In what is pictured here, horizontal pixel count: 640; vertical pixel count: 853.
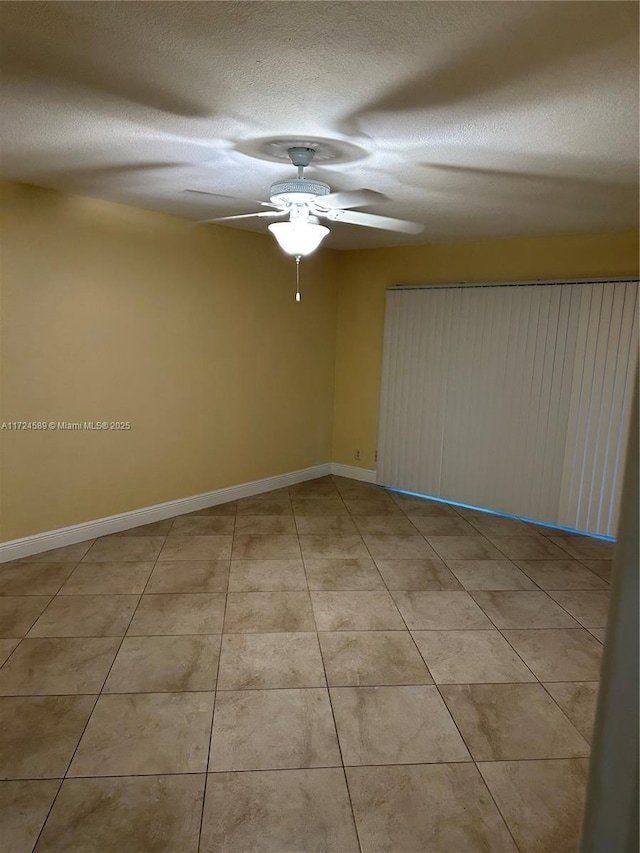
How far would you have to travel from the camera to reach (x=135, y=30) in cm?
159

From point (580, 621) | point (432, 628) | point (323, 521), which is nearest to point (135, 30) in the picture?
point (432, 628)

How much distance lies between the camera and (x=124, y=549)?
3.96 metres

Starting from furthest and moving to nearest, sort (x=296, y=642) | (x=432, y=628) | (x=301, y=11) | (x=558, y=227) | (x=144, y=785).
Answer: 1. (x=558, y=227)
2. (x=432, y=628)
3. (x=296, y=642)
4. (x=144, y=785)
5. (x=301, y=11)

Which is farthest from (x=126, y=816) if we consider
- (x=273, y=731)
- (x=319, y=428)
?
(x=319, y=428)

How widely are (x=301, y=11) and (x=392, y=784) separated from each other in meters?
2.38

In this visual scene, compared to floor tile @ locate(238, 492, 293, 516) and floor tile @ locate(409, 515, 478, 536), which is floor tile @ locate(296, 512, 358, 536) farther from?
floor tile @ locate(409, 515, 478, 536)

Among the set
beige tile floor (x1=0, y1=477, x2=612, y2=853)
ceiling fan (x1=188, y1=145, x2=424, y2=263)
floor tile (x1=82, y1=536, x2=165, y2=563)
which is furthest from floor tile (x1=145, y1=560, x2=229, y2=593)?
ceiling fan (x1=188, y1=145, x2=424, y2=263)

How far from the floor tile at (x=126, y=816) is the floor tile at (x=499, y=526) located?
10.4 feet

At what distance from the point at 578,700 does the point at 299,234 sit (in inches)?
95.4

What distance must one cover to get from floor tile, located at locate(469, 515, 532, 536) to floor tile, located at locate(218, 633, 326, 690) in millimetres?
2189

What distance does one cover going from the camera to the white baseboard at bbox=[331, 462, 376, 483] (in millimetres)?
5871

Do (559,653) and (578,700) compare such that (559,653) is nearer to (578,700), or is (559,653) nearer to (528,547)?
(578,700)

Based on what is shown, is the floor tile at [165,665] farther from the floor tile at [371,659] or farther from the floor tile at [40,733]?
the floor tile at [371,659]

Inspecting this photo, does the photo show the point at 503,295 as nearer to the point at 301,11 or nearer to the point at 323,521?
the point at 323,521
